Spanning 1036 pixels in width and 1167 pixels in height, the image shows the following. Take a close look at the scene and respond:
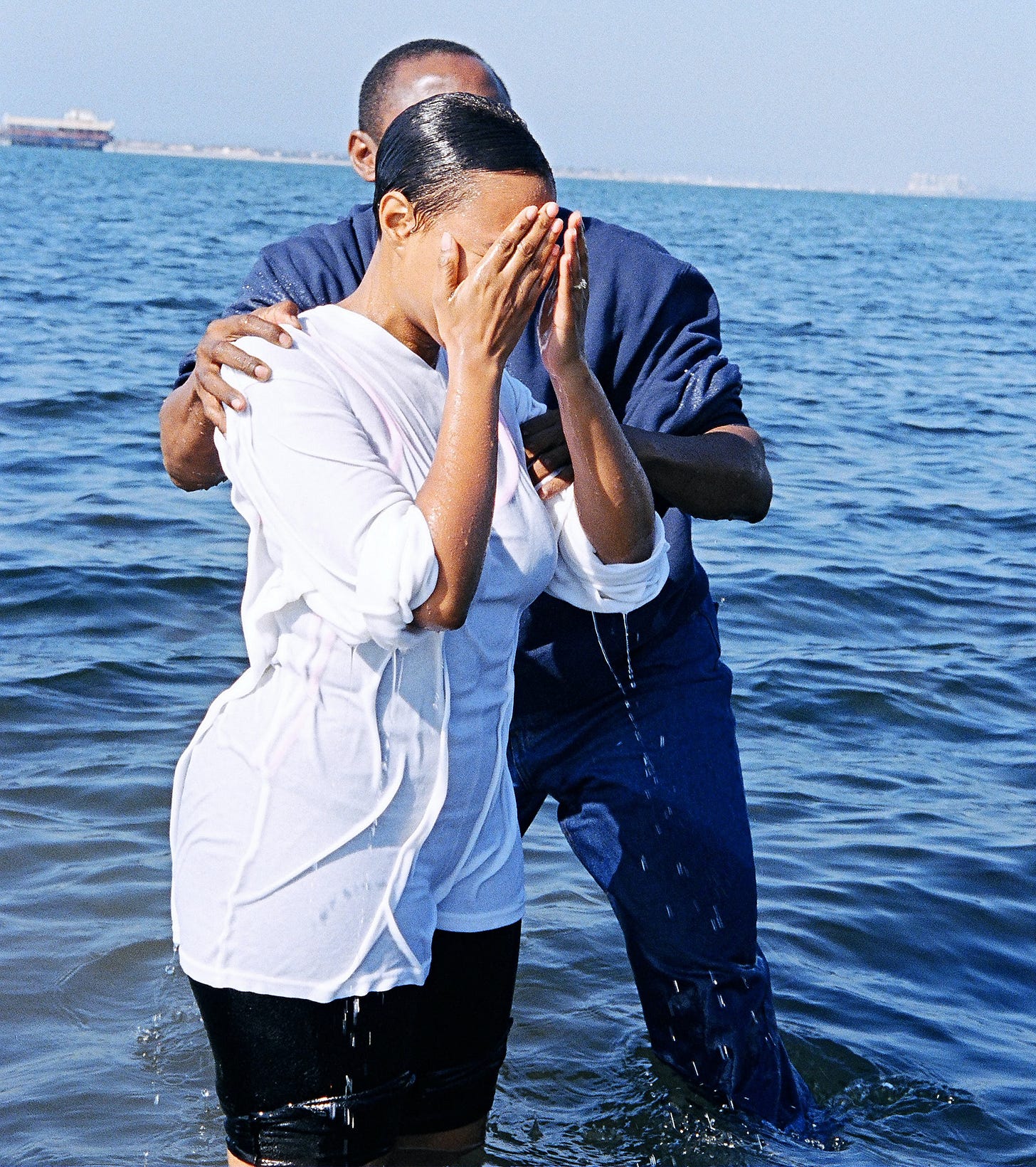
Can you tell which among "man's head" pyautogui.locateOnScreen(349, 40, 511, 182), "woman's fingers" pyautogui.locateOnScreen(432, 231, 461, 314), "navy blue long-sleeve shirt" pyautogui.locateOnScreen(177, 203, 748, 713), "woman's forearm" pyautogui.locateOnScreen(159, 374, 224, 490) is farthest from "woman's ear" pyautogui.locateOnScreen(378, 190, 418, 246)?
"man's head" pyautogui.locateOnScreen(349, 40, 511, 182)

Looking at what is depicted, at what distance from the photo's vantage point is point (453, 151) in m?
2.34

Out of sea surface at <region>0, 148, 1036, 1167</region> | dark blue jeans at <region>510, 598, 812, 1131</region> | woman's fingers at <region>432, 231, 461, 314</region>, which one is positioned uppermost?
woman's fingers at <region>432, 231, 461, 314</region>

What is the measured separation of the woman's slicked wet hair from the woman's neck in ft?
0.27

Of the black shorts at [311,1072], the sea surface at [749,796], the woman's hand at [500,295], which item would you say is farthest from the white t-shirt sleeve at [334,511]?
the sea surface at [749,796]

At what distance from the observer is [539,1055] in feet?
14.3

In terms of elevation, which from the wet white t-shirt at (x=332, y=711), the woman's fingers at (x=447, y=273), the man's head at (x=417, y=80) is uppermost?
the man's head at (x=417, y=80)

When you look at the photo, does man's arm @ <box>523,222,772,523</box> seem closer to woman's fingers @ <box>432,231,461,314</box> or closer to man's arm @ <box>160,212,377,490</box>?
man's arm @ <box>160,212,377,490</box>

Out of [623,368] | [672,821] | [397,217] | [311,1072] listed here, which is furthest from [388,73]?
[311,1072]

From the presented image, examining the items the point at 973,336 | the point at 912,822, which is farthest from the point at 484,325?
the point at 973,336

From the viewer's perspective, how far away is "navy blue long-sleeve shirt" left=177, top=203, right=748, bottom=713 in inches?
134

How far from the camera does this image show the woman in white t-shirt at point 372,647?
2193mm

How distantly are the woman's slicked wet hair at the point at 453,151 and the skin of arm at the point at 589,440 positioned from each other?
15cm

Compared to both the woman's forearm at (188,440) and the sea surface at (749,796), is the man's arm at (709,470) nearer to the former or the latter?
the woman's forearm at (188,440)

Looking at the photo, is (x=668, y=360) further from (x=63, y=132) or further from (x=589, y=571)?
(x=63, y=132)
